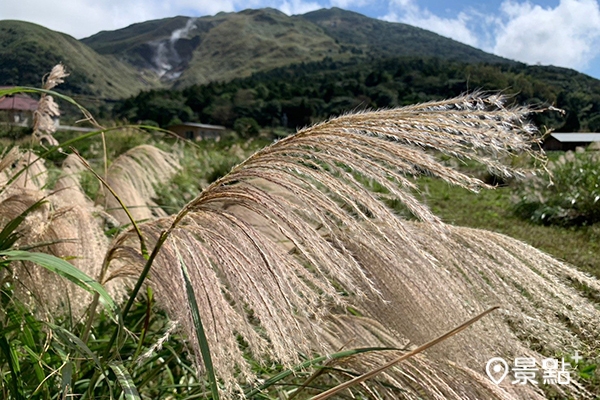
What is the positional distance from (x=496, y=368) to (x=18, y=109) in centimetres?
193

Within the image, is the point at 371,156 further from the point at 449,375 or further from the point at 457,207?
the point at 457,207

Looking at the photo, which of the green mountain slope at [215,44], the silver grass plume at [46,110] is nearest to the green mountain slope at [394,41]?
the green mountain slope at [215,44]

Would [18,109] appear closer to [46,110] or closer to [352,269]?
[46,110]

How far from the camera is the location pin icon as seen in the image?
1.12 m

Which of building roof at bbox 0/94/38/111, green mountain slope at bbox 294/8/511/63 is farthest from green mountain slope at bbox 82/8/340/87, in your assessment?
building roof at bbox 0/94/38/111

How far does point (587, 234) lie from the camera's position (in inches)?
254

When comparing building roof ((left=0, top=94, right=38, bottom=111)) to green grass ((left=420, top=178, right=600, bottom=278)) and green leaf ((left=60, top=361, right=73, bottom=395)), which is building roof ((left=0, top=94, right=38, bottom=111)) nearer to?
green leaf ((left=60, top=361, right=73, bottom=395))

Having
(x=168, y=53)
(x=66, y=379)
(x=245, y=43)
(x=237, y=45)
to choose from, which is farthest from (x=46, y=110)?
(x=168, y=53)

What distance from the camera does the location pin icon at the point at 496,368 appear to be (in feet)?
3.68

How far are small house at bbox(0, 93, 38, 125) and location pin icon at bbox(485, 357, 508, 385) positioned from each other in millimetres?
1705

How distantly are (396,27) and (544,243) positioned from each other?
179m

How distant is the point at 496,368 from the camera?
114 centimetres

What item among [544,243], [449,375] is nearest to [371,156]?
[449,375]

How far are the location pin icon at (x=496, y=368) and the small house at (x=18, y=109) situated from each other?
1.71 meters
